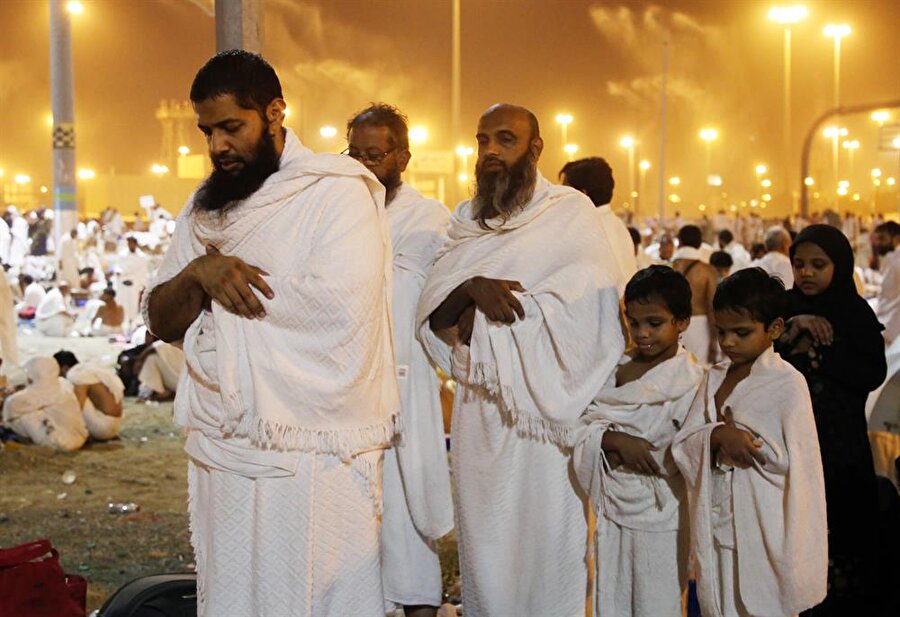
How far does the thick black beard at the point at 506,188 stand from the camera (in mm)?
4789

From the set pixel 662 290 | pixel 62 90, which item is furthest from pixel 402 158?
pixel 62 90

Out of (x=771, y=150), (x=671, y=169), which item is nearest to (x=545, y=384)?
(x=771, y=150)

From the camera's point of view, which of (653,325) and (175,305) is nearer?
(175,305)

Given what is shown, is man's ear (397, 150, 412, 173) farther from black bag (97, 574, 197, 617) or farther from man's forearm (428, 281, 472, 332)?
black bag (97, 574, 197, 617)

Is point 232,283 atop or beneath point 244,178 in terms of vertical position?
beneath

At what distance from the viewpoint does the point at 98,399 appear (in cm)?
1042

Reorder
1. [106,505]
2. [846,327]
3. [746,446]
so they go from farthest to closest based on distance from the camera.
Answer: [106,505], [846,327], [746,446]

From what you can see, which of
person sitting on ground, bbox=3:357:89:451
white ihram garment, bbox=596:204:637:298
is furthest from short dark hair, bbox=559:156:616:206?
person sitting on ground, bbox=3:357:89:451

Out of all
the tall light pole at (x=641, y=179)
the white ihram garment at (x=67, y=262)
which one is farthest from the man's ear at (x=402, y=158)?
the tall light pole at (x=641, y=179)

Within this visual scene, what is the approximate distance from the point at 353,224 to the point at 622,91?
38.3m

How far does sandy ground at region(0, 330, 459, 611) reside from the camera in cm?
680

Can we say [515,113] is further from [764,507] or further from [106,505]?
[106,505]

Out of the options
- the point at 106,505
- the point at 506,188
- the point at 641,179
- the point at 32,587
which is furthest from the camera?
the point at 641,179

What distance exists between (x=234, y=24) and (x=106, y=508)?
385 cm
